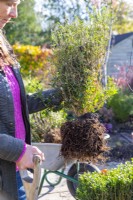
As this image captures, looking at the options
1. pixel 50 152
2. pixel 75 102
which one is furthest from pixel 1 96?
pixel 50 152

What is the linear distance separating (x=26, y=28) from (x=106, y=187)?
22648 mm

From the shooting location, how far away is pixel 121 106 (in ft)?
27.5

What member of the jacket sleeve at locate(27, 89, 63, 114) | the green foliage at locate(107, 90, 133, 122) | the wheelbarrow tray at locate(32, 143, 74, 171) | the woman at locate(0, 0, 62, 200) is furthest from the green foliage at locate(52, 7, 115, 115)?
the green foliage at locate(107, 90, 133, 122)

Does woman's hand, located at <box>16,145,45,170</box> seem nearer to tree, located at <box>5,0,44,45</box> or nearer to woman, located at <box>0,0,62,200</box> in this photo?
woman, located at <box>0,0,62,200</box>

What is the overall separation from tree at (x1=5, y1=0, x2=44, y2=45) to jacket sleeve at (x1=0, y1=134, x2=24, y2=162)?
20.2 m

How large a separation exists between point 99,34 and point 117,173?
109 centimetres

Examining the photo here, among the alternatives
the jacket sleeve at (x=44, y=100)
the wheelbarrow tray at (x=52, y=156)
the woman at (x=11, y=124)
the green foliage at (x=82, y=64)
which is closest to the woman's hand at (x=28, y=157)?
the woman at (x=11, y=124)

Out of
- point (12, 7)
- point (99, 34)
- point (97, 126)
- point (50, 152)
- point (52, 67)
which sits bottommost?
point (50, 152)

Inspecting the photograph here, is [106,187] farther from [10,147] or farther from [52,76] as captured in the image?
[52,76]

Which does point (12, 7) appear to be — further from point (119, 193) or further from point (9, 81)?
Result: point (119, 193)

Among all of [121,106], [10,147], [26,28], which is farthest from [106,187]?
[26,28]

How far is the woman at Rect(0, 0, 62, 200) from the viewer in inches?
77.7

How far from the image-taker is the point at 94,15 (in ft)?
10.3

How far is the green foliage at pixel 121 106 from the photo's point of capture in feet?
27.5
